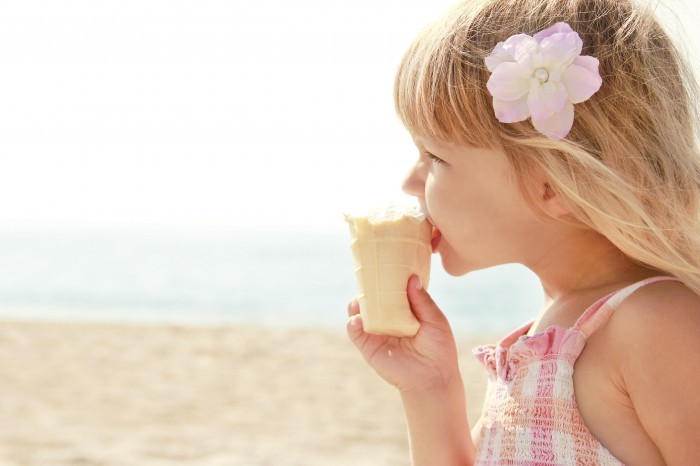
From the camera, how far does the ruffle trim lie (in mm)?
1925

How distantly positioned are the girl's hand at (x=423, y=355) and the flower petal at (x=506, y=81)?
0.57 m

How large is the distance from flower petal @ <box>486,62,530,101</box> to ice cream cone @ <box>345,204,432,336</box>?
430 millimetres

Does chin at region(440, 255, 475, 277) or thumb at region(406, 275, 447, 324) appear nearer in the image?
A: chin at region(440, 255, 475, 277)

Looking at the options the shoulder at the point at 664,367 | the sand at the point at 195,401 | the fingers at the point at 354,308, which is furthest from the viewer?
the sand at the point at 195,401

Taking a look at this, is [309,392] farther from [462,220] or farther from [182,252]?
[182,252]

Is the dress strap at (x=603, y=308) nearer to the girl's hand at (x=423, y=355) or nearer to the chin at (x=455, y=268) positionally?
the chin at (x=455, y=268)

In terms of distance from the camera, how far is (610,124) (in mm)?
1922

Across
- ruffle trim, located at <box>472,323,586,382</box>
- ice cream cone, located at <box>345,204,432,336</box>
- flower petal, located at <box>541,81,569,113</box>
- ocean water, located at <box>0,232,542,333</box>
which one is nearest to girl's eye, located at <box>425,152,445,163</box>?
ice cream cone, located at <box>345,204,432,336</box>

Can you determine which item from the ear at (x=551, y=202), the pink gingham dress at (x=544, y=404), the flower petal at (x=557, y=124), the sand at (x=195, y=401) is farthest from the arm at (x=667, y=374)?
the sand at (x=195, y=401)

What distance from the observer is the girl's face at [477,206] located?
2.03m

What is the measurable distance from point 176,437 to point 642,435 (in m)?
4.99

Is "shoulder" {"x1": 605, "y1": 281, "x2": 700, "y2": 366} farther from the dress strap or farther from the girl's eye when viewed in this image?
the girl's eye

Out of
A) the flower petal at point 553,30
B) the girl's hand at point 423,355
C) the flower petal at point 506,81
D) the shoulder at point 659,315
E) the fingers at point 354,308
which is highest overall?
the flower petal at point 553,30

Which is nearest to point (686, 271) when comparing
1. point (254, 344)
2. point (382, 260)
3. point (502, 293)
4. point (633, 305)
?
point (633, 305)
